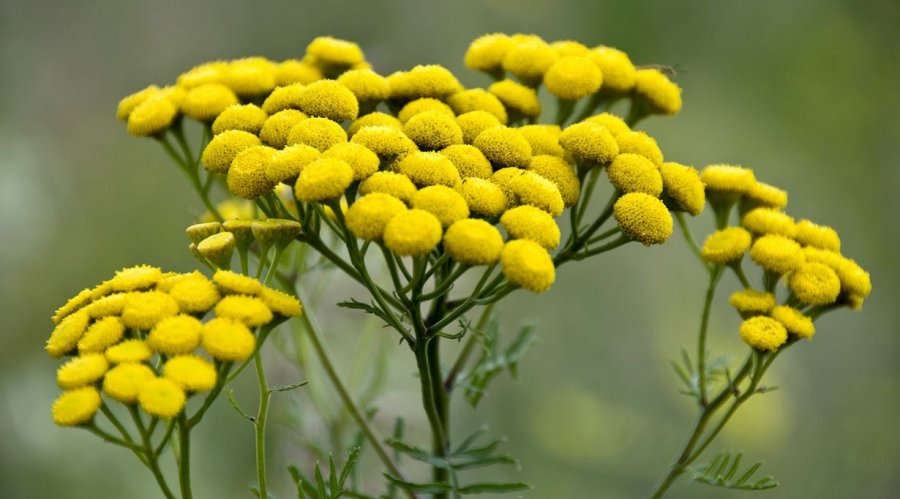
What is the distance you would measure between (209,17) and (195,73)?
388cm

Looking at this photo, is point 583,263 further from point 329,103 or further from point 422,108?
point 329,103

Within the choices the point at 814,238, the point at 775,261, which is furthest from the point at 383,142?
the point at 814,238

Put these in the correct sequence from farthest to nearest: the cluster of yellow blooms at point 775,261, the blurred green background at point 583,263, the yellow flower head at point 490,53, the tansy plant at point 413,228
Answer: the blurred green background at point 583,263 → the yellow flower head at point 490,53 → the cluster of yellow blooms at point 775,261 → the tansy plant at point 413,228

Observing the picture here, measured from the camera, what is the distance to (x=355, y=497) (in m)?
1.84

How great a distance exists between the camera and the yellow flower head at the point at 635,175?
1684 millimetres

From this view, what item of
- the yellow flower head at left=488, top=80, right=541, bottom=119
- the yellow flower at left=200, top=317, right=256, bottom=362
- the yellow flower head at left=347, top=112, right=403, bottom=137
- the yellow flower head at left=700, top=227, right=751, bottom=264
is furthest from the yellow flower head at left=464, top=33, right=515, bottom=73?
the yellow flower at left=200, top=317, right=256, bottom=362

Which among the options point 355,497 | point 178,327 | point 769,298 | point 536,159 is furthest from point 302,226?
point 769,298

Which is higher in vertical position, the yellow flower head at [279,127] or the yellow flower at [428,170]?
the yellow flower head at [279,127]

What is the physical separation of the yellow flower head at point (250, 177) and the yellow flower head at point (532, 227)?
43 centimetres

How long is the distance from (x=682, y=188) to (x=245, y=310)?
898mm

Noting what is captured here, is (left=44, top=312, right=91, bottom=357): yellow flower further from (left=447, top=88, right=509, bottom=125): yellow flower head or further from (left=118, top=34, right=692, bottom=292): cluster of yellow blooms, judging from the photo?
(left=447, top=88, right=509, bottom=125): yellow flower head

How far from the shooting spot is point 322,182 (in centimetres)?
146

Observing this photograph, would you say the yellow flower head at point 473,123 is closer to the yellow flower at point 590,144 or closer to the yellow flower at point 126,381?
the yellow flower at point 590,144

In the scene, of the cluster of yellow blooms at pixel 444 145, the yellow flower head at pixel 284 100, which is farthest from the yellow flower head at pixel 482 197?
the yellow flower head at pixel 284 100
